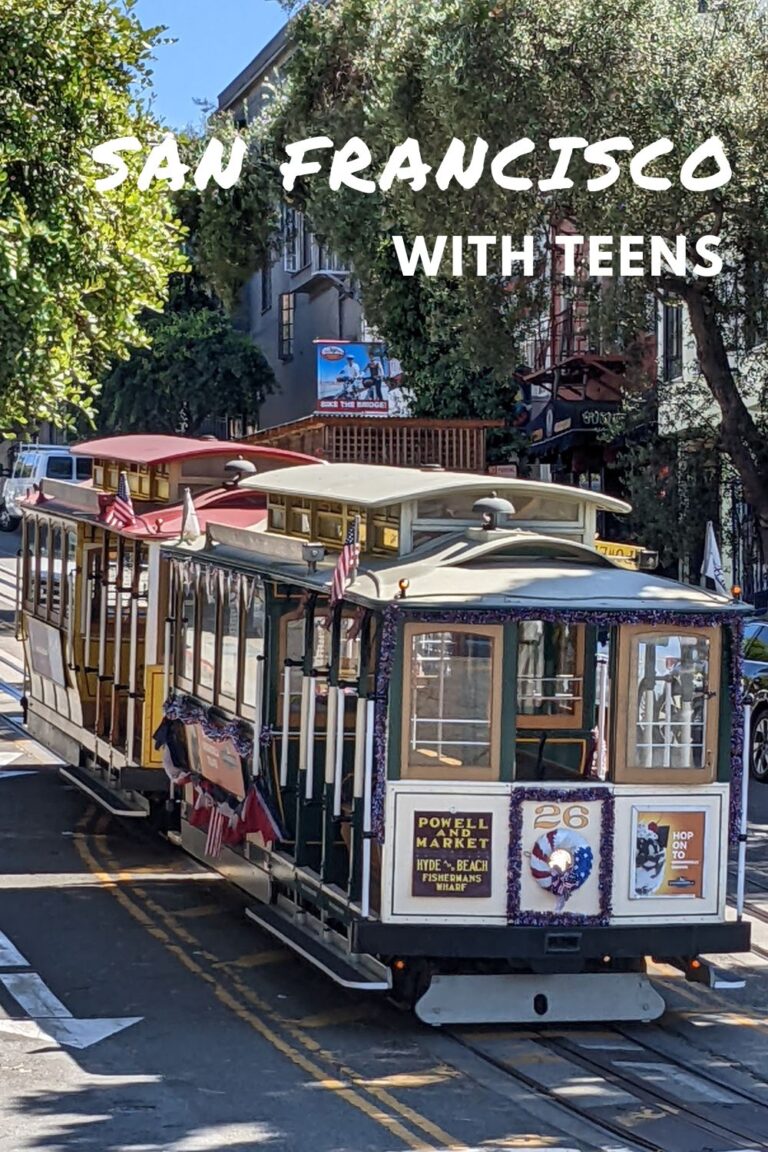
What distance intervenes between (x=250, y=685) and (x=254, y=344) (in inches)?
1608

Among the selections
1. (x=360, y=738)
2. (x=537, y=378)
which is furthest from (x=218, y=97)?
(x=360, y=738)

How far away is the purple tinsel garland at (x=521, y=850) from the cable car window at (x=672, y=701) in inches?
14.1

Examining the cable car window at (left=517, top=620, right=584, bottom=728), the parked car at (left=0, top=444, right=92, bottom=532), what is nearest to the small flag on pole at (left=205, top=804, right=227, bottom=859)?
the cable car window at (left=517, top=620, right=584, bottom=728)

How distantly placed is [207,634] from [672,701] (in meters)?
Result: 4.66

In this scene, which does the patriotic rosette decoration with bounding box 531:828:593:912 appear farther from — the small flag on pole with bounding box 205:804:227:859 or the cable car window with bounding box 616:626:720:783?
the small flag on pole with bounding box 205:804:227:859

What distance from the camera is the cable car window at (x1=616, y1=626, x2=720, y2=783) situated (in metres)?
11.4

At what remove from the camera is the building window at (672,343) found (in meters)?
33.8

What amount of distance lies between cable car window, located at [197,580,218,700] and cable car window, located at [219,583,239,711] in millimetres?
277

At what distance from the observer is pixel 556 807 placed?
36.8ft

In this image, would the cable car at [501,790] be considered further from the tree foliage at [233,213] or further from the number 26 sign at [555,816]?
the tree foliage at [233,213]

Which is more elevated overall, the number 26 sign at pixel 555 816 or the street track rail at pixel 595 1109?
the number 26 sign at pixel 555 816

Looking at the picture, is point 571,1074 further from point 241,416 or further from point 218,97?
point 218,97

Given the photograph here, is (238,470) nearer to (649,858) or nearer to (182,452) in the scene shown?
(182,452)

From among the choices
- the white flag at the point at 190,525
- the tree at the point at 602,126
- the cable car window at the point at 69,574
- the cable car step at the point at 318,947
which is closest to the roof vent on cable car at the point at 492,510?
the cable car step at the point at 318,947
